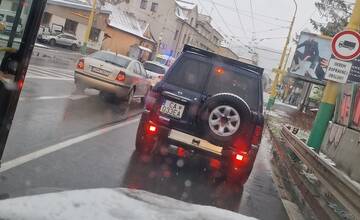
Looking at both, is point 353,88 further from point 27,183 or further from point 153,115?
point 27,183

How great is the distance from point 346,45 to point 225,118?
448 centimetres

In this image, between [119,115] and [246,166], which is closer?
[246,166]

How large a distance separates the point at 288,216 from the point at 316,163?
2061 mm

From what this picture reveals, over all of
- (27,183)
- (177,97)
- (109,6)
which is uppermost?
(109,6)

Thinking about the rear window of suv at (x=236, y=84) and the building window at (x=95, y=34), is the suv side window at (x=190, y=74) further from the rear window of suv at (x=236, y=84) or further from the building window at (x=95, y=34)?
the building window at (x=95, y=34)

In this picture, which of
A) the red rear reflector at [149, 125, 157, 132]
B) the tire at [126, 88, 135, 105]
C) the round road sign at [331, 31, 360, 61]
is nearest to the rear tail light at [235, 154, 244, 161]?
the red rear reflector at [149, 125, 157, 132]

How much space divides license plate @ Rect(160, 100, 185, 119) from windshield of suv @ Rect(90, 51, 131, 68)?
25.4 ft

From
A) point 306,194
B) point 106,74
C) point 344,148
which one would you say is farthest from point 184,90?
point 106,74

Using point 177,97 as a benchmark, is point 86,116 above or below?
below

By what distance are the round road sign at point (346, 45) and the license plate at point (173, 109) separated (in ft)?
14.6

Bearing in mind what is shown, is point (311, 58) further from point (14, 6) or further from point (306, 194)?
point (14, 6)

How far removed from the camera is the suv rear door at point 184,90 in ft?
25.2

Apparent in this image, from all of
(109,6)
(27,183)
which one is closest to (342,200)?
(27,183)

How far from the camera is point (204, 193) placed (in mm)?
7137
